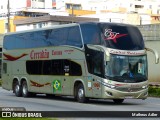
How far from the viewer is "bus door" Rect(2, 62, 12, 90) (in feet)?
107

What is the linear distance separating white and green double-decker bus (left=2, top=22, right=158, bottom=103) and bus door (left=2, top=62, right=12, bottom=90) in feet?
11.8

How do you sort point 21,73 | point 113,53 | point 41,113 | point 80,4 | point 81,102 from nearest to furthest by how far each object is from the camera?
point 41,113, point 113,53, point 81,102, point 21,73, point 80,4

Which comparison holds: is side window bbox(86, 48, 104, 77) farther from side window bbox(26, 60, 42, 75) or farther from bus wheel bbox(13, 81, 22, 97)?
bus wheel bbox(13, 81, 22, 97)

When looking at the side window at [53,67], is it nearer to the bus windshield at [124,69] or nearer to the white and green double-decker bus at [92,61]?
the white and green double-decker bus at [92,61]

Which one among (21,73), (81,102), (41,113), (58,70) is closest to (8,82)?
(21,73)

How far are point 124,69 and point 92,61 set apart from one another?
1.56m

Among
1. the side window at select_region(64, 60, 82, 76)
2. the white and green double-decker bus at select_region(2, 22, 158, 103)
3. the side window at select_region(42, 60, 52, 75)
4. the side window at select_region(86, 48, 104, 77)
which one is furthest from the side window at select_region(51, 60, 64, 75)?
→ the side window at select_region(86, 48, 104, 77)

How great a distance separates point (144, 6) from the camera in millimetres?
140625

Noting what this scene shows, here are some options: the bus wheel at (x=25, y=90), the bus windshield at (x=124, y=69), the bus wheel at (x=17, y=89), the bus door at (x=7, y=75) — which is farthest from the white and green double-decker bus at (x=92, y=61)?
the bus door at (x=7, y=75)

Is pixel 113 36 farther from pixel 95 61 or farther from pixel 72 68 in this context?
pixel 72 68

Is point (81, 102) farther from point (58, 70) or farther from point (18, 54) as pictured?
point (18, 54)

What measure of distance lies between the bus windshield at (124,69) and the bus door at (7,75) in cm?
1022

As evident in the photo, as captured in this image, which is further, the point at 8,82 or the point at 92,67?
the point at 8,82

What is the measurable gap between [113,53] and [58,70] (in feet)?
13.9
